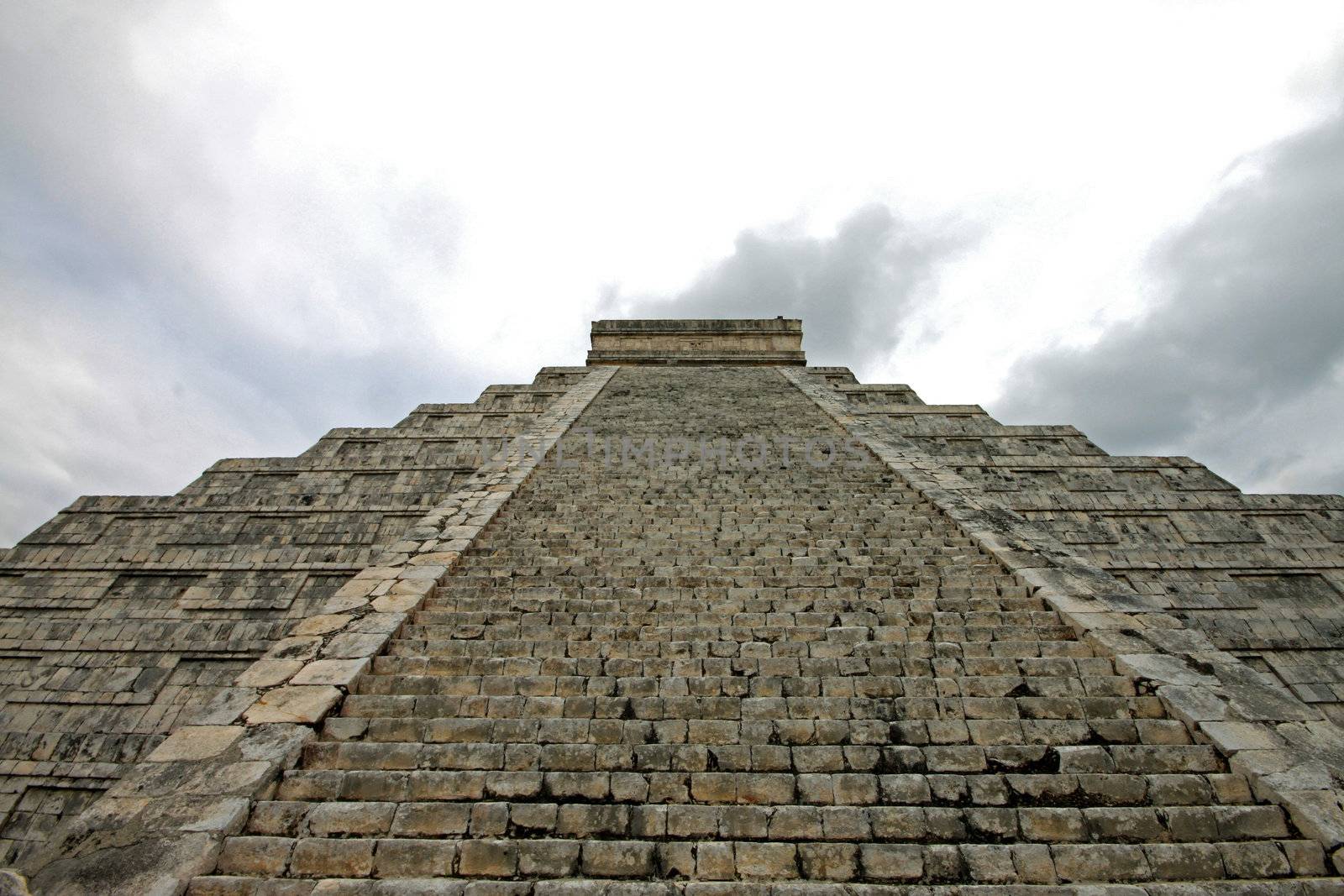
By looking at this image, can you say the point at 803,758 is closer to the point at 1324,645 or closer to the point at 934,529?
the point at 934,529

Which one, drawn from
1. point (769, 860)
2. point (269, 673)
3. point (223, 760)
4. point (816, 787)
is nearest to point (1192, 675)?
point (816, 787)

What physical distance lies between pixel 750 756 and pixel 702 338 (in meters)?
14.1

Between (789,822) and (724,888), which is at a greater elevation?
(789,822)

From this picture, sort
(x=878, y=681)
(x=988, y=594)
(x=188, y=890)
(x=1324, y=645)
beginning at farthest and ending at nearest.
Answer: (x=1324, y=645), (x=988, y=594), (x=878, y=681), (x=188, y=890)

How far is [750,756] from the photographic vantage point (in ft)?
10.4

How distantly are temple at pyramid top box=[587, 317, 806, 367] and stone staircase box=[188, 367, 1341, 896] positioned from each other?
446 inches

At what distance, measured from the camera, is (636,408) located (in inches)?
436

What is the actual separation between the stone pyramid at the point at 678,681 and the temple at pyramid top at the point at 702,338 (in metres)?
7.72

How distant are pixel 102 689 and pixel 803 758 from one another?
694 cm

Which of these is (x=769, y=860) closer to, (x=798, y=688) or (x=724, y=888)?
(x=724, y=888)

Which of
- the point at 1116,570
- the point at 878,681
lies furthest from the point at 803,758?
the point at 1116,570

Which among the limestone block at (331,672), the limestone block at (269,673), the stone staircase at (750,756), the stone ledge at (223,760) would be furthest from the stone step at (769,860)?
the limestone block at (269,673)

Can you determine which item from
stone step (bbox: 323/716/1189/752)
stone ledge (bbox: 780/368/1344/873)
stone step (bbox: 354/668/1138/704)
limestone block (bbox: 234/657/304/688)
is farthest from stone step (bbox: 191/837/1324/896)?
limestone block (bbox: 234/657/304/688)

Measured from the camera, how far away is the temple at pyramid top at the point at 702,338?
16000 mm
